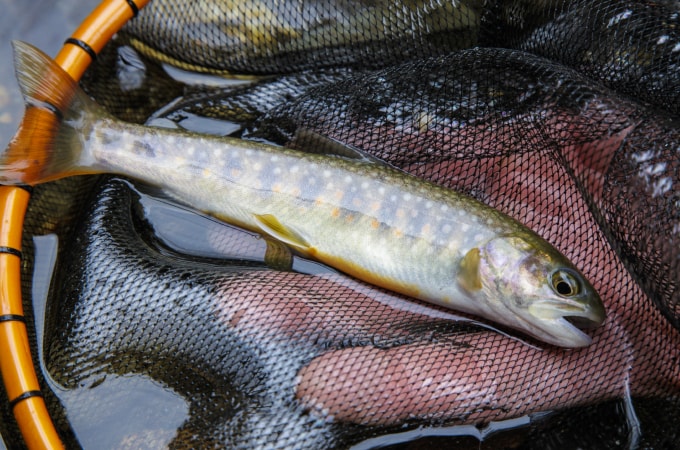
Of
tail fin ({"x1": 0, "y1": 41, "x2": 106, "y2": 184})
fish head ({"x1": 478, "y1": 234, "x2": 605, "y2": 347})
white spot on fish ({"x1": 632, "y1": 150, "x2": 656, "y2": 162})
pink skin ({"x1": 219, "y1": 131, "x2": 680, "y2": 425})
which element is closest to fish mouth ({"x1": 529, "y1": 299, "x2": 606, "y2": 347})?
fish head ({"x1": 478, "y1": 234, "x2": 605, "y2": 347})

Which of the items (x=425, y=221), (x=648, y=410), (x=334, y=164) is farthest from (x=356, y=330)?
(x=648, y=410)

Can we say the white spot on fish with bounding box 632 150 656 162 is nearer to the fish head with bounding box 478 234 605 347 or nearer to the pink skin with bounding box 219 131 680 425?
the pink skin with bounding box 219 131 680 425

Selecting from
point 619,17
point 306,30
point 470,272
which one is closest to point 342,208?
point 470,272

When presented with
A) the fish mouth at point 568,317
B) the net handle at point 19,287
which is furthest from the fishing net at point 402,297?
the net handle at point 19,287

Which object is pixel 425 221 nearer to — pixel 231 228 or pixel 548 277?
pixel 548 277

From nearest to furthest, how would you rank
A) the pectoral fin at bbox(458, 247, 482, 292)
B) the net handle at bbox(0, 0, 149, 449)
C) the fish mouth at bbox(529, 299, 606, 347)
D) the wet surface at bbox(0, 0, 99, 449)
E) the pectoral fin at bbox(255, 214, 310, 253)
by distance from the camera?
the net handle at bbox(0, 0, 149, 449), the fish mouth at bbox(529, 299, 606, 347), the pectoral fin at bbox(458, 247, 482, 292), the pectoral fin at bbox(255, 214, 310, 253), the wet surface at bbox(0, 0, 99, 449)

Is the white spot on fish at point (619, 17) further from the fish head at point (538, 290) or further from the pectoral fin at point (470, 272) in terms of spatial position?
the pectoral fin at point (470, 272)
